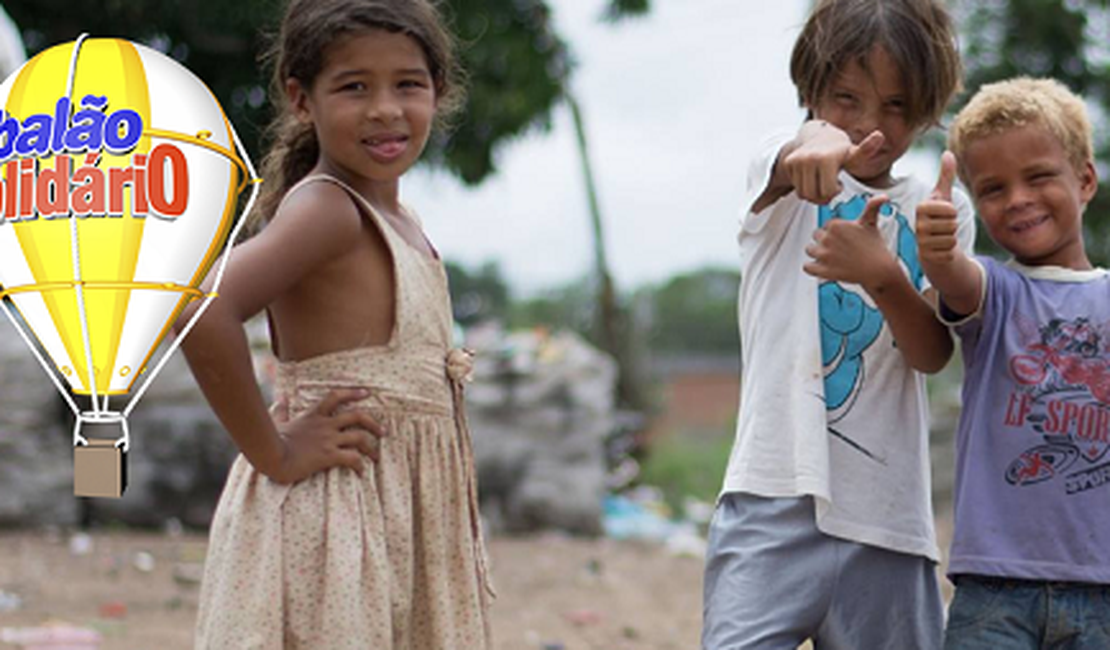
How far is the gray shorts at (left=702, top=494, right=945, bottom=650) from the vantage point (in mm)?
2178

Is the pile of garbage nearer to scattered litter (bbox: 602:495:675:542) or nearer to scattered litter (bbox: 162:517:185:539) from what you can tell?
scattered litter (bbox: 602:495:675:542)

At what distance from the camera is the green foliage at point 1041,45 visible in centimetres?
1101

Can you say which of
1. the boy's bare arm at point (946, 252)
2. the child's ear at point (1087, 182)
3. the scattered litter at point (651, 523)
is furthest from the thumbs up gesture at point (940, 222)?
the scattered litter at point (651, 523)

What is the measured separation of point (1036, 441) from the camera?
218 cm

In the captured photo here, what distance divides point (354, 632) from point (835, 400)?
858mm

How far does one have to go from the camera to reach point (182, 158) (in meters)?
1.57

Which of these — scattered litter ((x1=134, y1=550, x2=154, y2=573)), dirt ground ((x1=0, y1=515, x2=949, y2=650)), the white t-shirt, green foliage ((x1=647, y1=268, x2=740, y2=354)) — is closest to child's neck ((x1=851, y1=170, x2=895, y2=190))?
the white t-shirt

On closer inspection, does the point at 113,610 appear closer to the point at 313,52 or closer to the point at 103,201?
the point at 313,52

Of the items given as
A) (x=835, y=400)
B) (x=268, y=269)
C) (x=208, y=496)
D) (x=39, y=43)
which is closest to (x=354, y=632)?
(x=268, y=269)

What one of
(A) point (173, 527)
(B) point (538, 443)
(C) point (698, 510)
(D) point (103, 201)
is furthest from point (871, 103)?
(C) point (698, 510)

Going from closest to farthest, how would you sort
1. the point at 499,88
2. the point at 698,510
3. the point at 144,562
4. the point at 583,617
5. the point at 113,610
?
1. the point at 113,610
2. the point at 583,617
3. the point at 144,562
4. the point at 499,88
5. the point at 698,510

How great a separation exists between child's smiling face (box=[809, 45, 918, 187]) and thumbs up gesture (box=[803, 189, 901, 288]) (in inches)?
5.2

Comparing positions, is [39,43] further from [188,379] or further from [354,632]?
[354,632]

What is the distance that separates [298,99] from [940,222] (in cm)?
105
